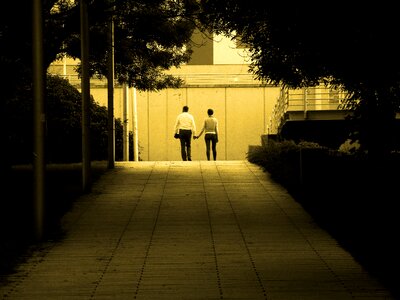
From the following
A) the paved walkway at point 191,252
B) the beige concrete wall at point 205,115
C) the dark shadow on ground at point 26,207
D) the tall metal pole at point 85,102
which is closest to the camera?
the paved walkway at point 191,252

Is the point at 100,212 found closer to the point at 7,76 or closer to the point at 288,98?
the point at 7,76

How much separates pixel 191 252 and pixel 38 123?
2.42 meters

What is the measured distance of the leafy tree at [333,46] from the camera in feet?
33.2

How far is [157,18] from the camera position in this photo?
1706cm

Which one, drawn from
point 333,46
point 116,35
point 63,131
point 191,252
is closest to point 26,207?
point 191,252

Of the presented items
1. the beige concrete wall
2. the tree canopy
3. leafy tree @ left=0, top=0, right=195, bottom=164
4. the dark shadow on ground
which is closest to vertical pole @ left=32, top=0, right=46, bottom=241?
the dark shadow on ground

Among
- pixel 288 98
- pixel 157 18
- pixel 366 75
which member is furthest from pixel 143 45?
pixel 366 75

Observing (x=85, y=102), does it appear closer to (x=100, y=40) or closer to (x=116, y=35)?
(x=100, y=40)

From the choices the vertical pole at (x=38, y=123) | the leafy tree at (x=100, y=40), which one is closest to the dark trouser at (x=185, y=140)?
the leafy tree at (x=100, y=40)

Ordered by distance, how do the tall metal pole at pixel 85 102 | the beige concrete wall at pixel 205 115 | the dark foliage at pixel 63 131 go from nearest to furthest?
the tall metal pole at pixel 85 102 < the dark foliage at pixel 63 131 < the beige concrete wall at pixel 205 115

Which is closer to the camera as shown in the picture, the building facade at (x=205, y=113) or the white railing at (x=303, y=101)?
the white railing at (x=303, y=101)

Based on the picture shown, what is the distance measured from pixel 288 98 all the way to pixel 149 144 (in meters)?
7.80

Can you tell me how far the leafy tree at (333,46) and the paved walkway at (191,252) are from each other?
202 cm

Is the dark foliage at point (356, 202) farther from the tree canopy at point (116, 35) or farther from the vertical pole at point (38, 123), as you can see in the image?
the tree canopy at point (116, 35)
